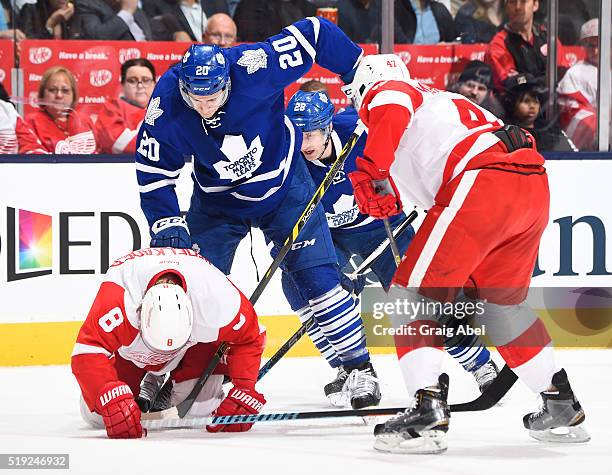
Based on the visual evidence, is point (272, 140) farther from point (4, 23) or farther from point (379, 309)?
point (4, 23)

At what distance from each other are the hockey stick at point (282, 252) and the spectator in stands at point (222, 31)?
4.55 ft

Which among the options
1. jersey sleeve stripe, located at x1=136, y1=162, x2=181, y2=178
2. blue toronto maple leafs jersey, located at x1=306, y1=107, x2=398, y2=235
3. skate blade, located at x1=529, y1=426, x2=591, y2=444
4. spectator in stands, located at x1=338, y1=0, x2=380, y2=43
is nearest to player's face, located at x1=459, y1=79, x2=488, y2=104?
spectator in stands, located at x1=338, y1=0, x2=380, y2=43

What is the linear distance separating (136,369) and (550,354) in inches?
50.0

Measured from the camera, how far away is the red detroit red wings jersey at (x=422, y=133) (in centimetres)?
297

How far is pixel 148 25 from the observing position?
527 centimetres

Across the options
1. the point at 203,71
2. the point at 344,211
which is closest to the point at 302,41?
the point at 203,71

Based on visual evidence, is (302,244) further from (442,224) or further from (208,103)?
(442,224)

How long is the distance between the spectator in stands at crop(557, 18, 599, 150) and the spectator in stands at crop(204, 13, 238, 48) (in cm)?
162

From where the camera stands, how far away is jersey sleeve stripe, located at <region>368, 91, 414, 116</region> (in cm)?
298

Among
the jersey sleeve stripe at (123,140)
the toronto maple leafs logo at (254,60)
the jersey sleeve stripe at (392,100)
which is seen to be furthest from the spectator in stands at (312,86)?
the jersey sleeve stripe at (392,100)

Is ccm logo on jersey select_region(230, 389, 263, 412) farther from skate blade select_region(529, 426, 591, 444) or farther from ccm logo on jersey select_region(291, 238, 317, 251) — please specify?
skate blade select_region(529, 426, 591, 444)

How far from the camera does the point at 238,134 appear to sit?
365cm

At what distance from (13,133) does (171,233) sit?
5.91 feet

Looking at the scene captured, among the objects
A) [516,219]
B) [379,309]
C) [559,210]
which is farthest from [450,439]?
[559,210]
